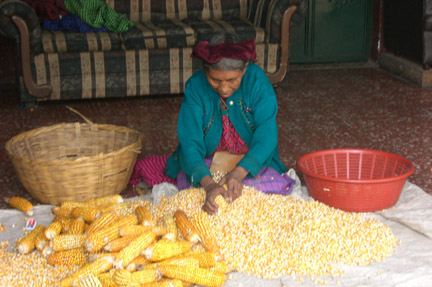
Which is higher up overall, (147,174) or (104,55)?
(104,55)

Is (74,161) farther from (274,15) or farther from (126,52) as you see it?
(274,15)

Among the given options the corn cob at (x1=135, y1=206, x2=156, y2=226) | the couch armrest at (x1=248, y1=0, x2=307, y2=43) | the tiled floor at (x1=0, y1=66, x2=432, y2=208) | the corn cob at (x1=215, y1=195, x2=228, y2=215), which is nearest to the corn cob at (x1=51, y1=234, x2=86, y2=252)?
the corn cob at (x1=135, y1=206, x2=156, y2=226)

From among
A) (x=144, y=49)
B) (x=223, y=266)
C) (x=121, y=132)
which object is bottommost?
(x=223, y=266)

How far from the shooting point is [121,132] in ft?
11.4

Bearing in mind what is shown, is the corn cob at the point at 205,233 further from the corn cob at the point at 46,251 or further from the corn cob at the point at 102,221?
the corn cob at the point at 46,251

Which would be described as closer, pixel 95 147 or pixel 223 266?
pixel 223 266

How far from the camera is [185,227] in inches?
96.2

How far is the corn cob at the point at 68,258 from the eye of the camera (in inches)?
91.2

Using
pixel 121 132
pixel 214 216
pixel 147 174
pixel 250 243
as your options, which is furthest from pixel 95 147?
pixel 250 243

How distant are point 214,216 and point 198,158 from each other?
418 millimetres

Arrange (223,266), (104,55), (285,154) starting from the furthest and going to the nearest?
(104,55) < (285,154) < (223,266)

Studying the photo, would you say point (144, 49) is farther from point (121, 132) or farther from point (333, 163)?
point (333, 163)

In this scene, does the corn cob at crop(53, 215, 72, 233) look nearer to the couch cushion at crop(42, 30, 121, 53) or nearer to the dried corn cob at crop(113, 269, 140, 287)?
the dried corn cob at crop(113, 269, 140, 287)

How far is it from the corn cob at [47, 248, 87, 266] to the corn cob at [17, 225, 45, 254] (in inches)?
6.5
